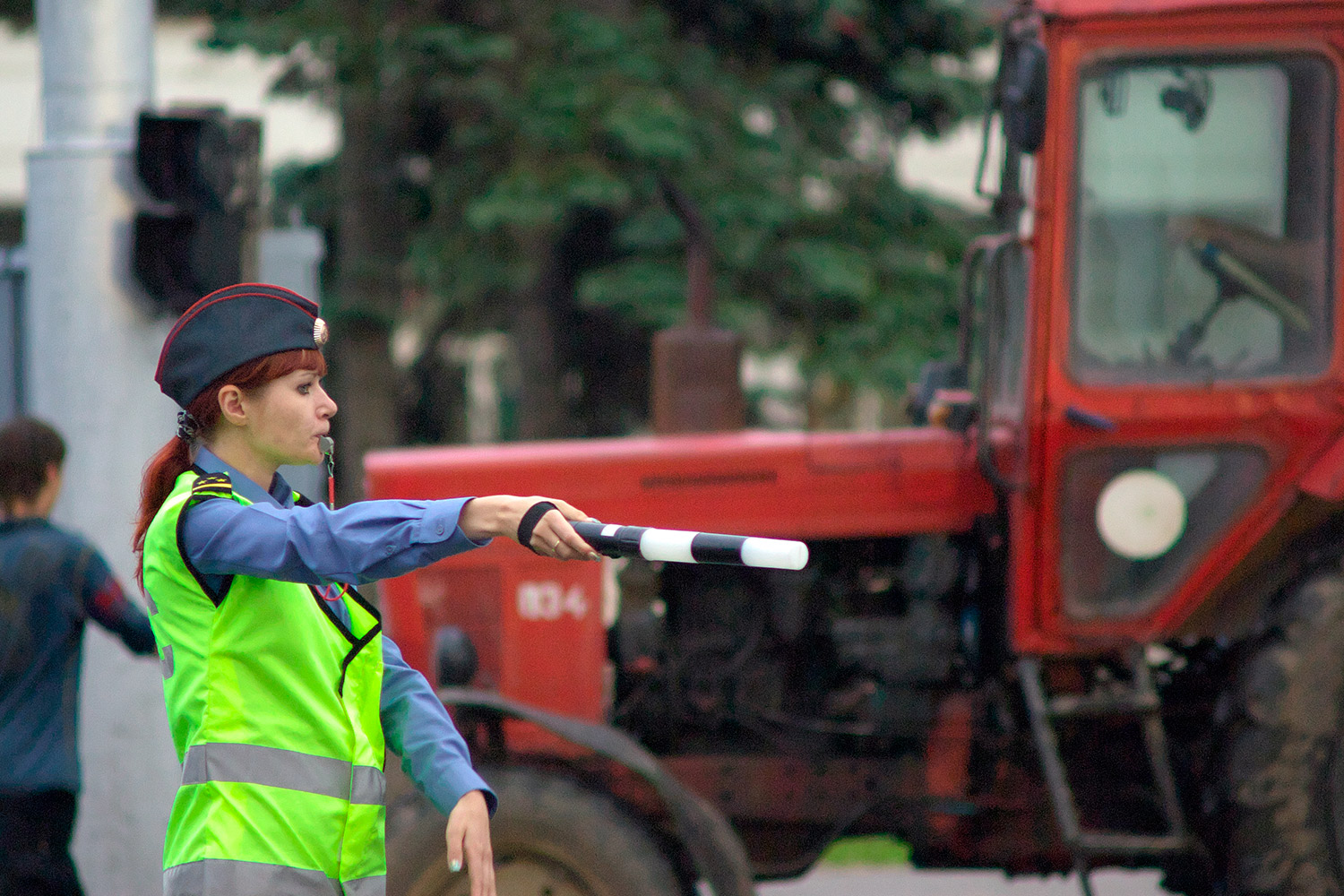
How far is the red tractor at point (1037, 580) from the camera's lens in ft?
12.2

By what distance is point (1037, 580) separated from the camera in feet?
12.9

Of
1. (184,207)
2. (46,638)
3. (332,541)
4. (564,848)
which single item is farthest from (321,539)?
(184,207)

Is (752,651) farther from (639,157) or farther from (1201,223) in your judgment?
(639,157)

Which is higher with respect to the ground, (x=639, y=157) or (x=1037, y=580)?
(x=639, y=157)

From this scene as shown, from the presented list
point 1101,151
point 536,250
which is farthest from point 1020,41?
point 536,250

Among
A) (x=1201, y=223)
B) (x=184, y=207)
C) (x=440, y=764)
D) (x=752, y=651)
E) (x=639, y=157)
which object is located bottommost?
(x=752, y=651)

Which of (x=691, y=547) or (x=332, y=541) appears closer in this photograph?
(x=691, y=547)

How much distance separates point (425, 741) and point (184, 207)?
11.3 feet

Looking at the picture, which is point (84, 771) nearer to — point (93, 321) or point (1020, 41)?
point (93, 321)

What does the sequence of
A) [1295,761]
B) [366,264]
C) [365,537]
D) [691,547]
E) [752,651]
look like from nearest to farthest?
[691,547], [365,537], [1295,761], [752,651], [366,264]

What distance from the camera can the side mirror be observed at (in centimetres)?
365

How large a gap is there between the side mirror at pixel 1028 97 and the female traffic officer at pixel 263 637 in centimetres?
221

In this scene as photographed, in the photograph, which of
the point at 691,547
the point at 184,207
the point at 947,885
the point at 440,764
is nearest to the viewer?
the point at 691,547

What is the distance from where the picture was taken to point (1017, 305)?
14.3 feet
